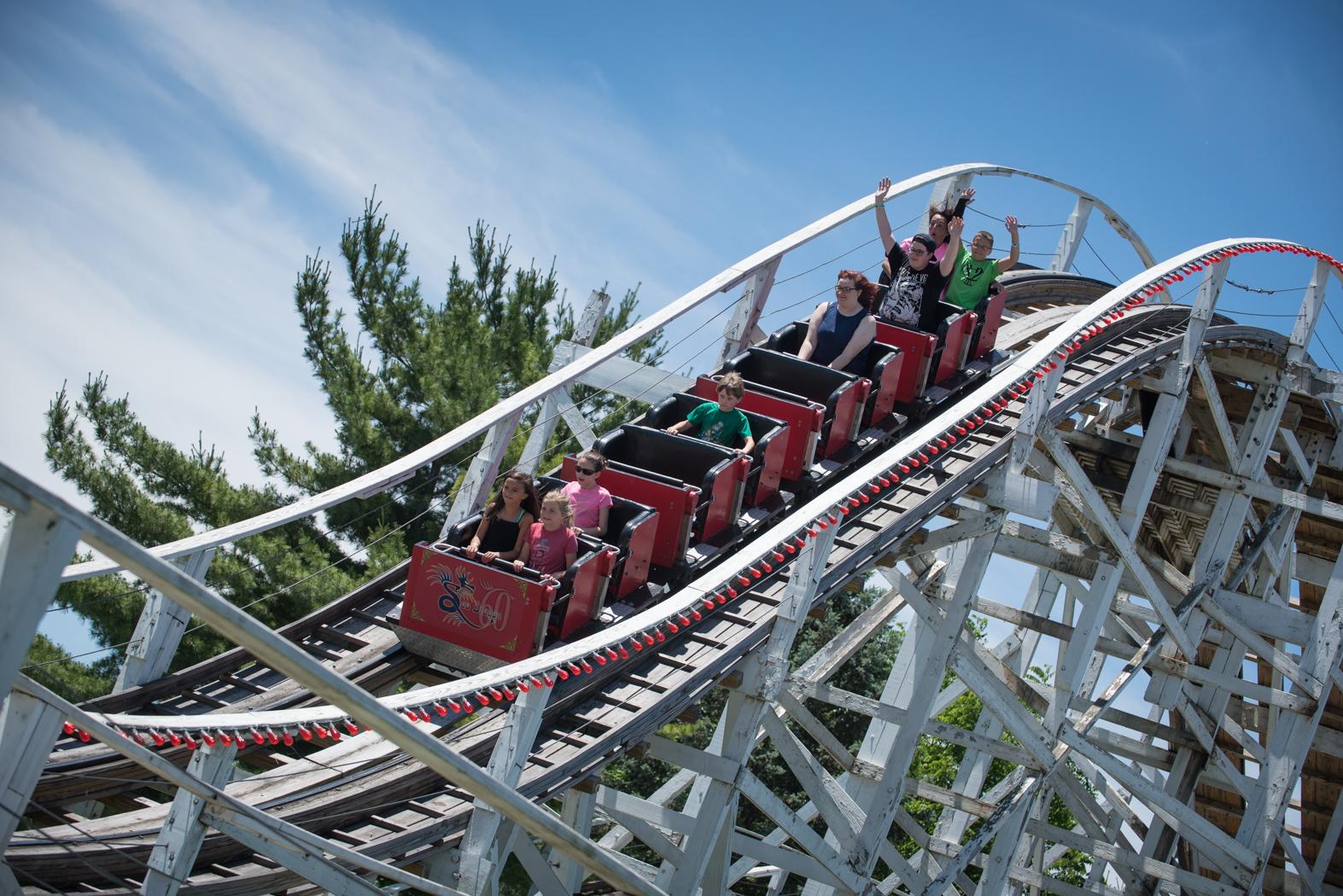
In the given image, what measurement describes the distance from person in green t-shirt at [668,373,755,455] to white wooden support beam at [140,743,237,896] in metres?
4.24

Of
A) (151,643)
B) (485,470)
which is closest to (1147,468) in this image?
(485,470)

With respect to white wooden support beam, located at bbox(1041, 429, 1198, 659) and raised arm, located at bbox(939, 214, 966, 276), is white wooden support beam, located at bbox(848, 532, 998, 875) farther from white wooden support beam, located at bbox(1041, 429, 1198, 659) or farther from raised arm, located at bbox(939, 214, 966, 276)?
raised arm, located at bbox(939, 214, 966, 276)

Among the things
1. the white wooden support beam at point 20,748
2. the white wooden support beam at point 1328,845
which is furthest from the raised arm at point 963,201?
the white wooden support beam at point 20,748

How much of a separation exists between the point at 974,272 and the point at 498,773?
21.9 ft

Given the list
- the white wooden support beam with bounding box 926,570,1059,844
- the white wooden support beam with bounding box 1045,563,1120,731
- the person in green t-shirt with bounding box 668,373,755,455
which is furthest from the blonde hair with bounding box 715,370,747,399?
the white wooden support beam with bounding box 926,570,1059,844

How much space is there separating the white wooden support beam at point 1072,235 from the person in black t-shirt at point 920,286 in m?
3.83

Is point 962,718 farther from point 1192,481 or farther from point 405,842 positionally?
point 405,842

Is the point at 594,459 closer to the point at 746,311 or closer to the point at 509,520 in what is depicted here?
the point at 509,520

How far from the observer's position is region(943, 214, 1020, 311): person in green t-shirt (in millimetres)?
11305

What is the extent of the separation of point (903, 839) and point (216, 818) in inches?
735

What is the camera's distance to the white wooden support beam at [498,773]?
20.1 ft

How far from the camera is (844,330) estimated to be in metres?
10.6

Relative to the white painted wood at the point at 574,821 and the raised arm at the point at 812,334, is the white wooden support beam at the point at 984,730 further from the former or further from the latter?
the white painted wood at the point at 574,821

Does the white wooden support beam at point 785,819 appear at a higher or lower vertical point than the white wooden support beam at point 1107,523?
lower
